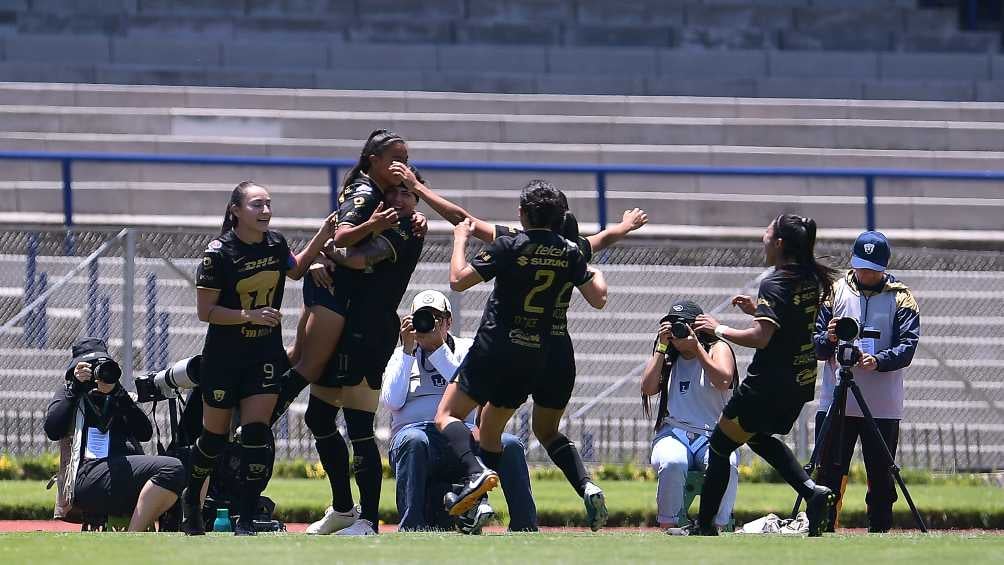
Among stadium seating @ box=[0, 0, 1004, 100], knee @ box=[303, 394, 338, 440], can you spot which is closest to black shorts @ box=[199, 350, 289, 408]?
knee @ box=[303, 394, 338, 440]

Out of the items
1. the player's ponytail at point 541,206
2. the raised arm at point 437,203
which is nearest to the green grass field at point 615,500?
the raised arm at point 437,203

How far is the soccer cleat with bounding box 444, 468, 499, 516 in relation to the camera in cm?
888

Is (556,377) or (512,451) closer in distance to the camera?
(556,377)

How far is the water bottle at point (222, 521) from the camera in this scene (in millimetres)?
10633

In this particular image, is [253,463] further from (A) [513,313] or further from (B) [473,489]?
(A) [513,313]

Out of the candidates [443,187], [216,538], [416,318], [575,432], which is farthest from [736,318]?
[216,538]

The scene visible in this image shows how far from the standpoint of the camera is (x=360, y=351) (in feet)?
30.8

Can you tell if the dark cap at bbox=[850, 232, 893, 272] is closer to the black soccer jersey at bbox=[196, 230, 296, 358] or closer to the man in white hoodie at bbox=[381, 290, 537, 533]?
the man in white hoodie at bbox=[381, 290, 537, 533]

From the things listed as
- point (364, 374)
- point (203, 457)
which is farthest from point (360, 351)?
point (203, 457)

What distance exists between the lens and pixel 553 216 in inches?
357

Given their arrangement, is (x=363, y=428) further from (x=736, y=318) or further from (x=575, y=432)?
(x=736, y=318)

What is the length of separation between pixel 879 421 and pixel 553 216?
3.39 m

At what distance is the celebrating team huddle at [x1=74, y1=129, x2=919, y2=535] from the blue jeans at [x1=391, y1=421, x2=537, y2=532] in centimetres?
78

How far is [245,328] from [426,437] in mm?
2150
